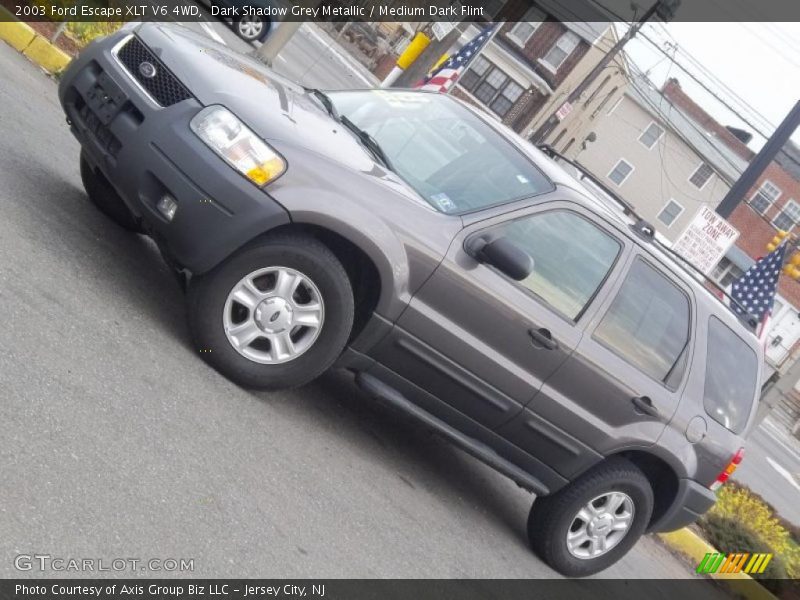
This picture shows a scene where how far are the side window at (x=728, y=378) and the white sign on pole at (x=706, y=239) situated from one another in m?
6.86

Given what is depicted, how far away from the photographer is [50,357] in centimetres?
437

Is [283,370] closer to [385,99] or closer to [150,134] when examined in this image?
[150,134]

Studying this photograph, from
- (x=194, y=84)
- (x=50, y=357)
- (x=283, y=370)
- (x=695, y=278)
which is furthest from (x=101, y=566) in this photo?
(x=695, y=278)

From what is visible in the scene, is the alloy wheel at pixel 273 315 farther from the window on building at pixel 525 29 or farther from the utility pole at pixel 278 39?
the window on building at pixel 525 29

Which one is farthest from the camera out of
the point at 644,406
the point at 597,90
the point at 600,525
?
the point at 597,90

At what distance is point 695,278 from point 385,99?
2.34 meters

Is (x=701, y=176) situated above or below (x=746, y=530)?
above

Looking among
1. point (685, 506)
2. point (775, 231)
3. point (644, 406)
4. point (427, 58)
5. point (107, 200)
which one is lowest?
point (107, 200)

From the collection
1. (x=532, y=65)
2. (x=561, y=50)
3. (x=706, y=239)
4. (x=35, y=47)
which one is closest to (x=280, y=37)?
(x=35, y=47)

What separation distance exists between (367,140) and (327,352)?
1.34m

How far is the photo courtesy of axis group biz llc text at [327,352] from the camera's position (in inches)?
158

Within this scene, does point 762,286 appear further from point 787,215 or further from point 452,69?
point 787,215

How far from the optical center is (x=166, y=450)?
427cm

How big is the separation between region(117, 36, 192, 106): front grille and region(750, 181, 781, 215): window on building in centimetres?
5758
